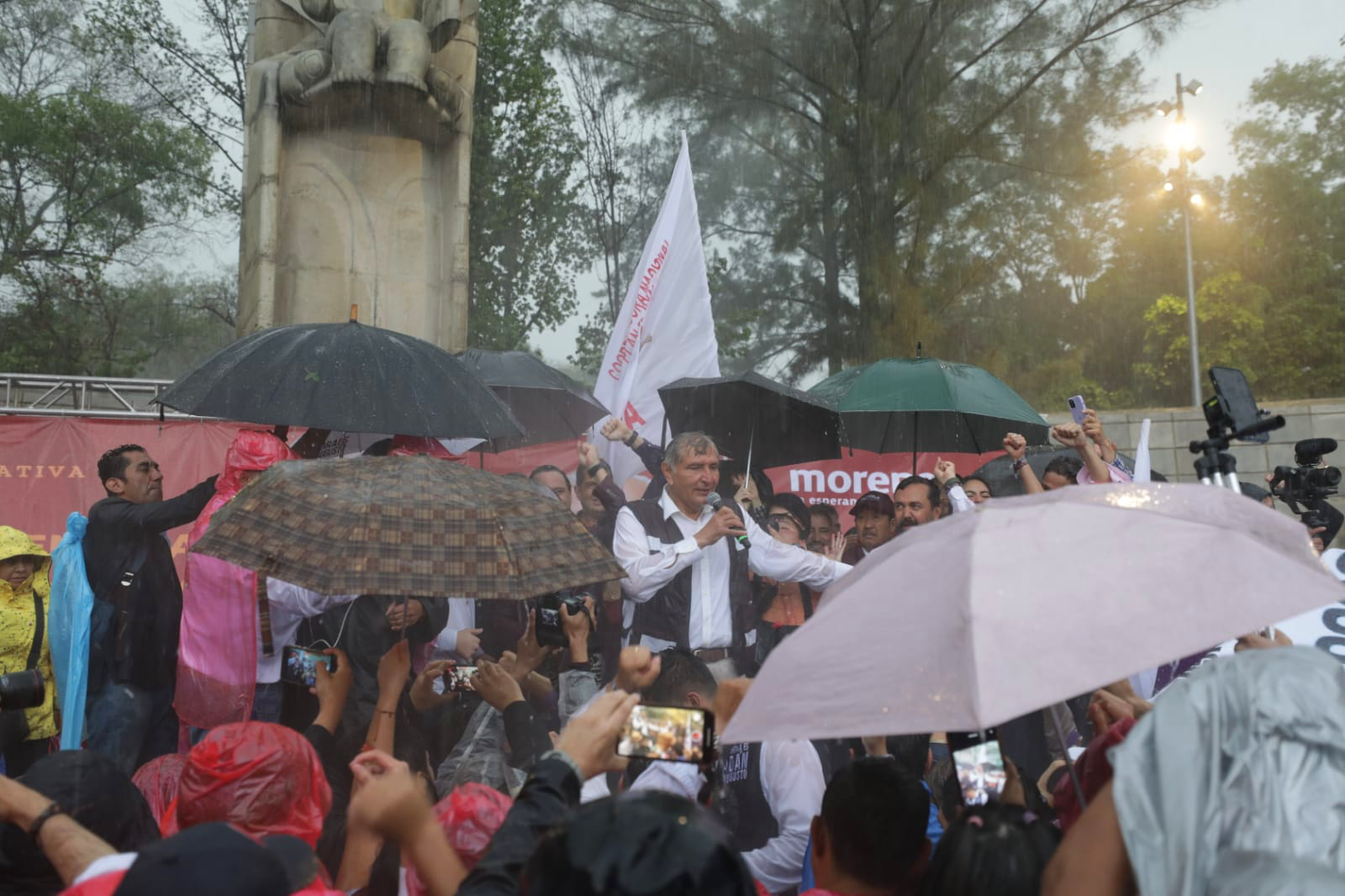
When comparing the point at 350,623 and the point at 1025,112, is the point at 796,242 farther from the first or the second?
the point at 350,623

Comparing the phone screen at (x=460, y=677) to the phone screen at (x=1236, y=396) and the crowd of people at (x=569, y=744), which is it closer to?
the crowd of people at (x=569, y=744)

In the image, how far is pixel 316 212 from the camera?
9109mm

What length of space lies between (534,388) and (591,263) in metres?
14.4

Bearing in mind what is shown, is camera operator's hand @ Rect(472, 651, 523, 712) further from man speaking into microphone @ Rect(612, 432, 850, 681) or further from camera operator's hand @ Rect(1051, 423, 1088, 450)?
camera operator's hand @ Rect(1051, 423, 1088, 450)

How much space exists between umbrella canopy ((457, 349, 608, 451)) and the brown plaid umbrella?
13.0 ft

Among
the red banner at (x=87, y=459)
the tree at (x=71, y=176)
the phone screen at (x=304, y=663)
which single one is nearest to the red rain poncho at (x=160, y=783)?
the phone screen at (x=304, y=663)

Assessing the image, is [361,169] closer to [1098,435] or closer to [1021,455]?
[1021,455]

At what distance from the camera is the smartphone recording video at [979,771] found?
7.13ft

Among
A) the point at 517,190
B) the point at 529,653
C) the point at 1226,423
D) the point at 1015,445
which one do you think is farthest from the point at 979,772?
the point at 517,190

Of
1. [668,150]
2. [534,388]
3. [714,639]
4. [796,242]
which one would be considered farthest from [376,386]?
[668,150]

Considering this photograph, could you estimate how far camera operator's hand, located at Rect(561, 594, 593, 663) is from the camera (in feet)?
12.6

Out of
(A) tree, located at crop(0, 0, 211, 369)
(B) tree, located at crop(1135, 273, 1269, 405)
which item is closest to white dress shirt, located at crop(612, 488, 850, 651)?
(A) tree, located at crop(0, 0, 211, 369)

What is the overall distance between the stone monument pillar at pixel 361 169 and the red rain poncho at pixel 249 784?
22.4 ft

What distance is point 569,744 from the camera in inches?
81.1
